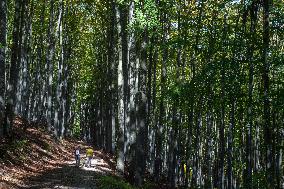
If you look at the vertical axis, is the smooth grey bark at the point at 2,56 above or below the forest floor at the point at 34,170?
above

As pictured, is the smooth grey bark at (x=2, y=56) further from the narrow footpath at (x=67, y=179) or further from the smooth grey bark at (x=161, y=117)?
the smooth grey bark at (x=161, y=117)

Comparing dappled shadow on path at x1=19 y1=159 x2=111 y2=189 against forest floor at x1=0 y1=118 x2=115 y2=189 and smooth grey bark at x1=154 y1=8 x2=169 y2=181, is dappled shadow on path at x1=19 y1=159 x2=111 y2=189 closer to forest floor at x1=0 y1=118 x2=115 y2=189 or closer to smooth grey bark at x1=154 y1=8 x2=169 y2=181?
forest floor at x1=0 y1=118 x2=115 y2=189

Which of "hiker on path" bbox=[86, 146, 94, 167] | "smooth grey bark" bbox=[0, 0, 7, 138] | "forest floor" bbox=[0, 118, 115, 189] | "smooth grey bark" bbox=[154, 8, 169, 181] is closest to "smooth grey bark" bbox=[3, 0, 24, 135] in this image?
"forest floor" bbox=[0, 118, 115, 189]

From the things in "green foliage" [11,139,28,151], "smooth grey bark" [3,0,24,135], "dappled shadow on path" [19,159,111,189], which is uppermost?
"smooth grey bark" [3,0,24,135]

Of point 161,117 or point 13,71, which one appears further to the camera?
point 161,117

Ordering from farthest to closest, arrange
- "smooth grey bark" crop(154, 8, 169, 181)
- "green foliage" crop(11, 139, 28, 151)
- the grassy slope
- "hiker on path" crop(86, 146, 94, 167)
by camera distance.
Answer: "smooth grey bark" crop(154, 8, 169, 181) → "hiker on path" crop(86, 146, 94, 167) → "green foliage" crop(11, 139, 28, 151) → the grassy slope

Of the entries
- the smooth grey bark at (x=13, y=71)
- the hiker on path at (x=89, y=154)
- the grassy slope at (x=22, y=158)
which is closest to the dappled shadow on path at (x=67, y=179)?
the grassy slope at (x=22, y=158)

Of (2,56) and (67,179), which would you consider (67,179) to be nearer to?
(67,179)

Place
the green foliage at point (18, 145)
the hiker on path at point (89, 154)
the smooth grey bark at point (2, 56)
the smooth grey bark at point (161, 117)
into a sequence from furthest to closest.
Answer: the smooth grey bark at point (161, 117), the hiker on path at point (89, 154), the green foliage at point (18, 145), the smooth grey bark at point (2, 56)

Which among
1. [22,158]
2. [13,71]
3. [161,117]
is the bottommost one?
[22,158]

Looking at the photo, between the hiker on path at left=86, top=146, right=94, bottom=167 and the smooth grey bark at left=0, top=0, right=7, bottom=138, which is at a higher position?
the smooth grey bark at left=0, top=0, right=7, bottom=138

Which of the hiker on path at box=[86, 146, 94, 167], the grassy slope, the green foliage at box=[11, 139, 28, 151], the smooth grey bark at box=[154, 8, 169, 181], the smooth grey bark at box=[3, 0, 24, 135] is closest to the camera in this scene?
the grassy slope

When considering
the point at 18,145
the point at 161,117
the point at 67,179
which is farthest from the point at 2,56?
the point at 161,117

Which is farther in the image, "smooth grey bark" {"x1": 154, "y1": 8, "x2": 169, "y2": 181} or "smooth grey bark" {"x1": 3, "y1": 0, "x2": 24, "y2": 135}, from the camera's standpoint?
"smooth grey bark" {"x1": 154, "y1": 8, "x2": 169, "y2": 181}
